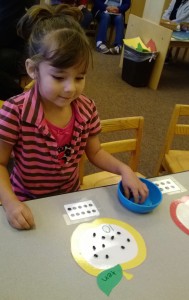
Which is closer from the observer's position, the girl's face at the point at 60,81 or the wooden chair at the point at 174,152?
the girl's face at the point at 60,81

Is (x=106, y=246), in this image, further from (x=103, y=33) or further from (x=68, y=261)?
(x=103, y=33)

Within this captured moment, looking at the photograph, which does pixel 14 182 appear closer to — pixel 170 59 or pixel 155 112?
pixel 155 112

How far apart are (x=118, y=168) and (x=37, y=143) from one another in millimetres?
253

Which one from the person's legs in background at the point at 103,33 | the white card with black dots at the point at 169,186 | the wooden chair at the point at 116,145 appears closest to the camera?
the white card with black dots at the point at 169,186

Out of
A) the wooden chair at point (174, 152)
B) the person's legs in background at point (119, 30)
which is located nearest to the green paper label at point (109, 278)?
the wooden chair at point (174, 152)

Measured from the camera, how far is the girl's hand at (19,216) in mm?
693

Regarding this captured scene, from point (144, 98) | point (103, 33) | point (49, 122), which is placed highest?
point (49, 122)

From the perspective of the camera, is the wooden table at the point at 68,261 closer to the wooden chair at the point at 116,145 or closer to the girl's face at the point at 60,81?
the girl's face at the point at 60,81

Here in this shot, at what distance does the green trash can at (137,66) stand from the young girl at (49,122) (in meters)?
2.42

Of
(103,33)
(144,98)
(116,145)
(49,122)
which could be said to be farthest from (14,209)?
(103,33)

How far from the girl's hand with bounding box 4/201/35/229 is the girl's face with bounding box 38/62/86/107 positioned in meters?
0.29

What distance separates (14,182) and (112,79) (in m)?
2.72

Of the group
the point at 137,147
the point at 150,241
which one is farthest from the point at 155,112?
the point at 150,241

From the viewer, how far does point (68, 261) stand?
2.13 feet
